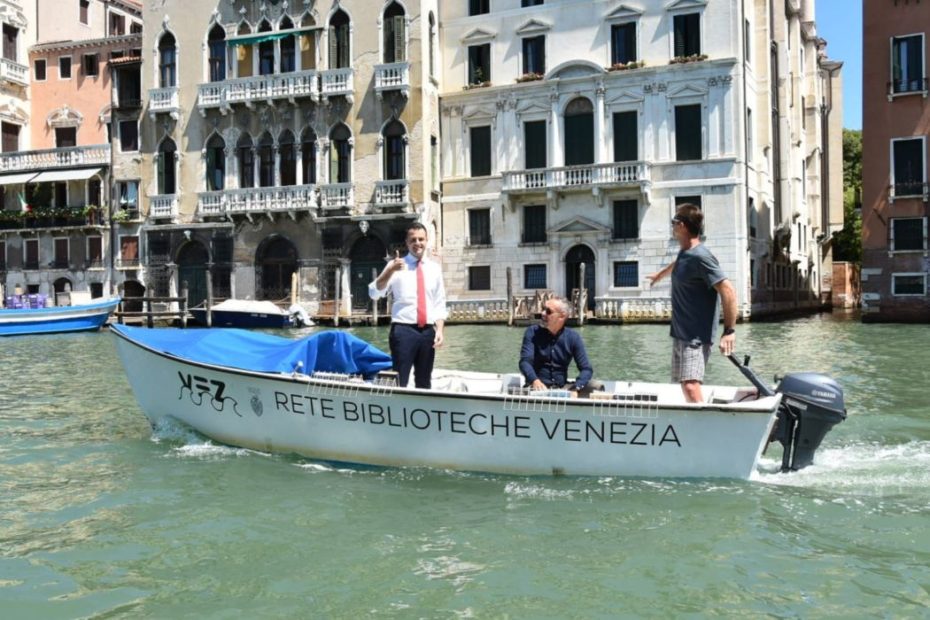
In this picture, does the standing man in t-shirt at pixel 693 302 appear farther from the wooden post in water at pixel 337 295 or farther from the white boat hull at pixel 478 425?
the wooden post in water at pixel 337 295

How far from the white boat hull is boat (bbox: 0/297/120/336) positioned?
66.2 feet

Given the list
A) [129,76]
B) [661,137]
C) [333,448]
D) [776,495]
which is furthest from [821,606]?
[129,76]

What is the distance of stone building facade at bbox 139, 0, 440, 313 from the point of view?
94.8 ft

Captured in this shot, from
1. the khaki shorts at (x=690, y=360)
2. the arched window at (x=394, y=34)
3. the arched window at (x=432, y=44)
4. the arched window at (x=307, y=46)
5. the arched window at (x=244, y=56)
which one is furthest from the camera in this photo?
the arched window at (x=244, y=56)

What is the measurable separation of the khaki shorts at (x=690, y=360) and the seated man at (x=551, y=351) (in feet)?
2.42

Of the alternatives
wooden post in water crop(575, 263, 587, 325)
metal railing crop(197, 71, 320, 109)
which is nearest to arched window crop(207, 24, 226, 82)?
metal railing crop(197, 71, 320, 109)

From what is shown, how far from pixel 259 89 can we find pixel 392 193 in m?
5.74

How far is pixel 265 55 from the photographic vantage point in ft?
100

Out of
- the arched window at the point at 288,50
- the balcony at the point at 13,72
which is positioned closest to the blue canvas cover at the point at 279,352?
the arched window at the point at 288,50

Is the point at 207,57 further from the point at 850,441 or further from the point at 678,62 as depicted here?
the point at 850,441

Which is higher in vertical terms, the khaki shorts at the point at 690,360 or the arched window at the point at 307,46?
the arched window at the point at 307,46

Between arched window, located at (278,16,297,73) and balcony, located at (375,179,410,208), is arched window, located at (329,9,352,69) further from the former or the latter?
balcony, located at (375,179,410,208)

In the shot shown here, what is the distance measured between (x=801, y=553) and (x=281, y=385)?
12.1 ft

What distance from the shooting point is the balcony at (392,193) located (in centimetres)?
2866
